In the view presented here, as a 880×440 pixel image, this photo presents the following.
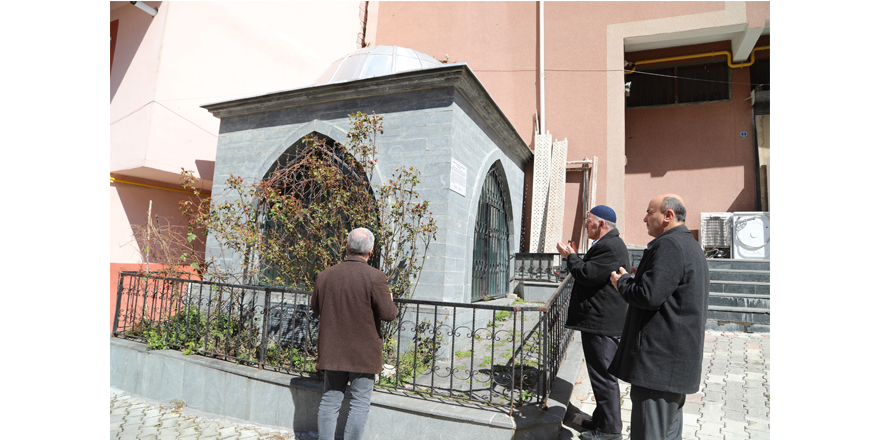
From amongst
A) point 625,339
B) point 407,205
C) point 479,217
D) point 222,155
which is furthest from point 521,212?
point 625,339

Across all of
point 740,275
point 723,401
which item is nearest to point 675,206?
point 723,401

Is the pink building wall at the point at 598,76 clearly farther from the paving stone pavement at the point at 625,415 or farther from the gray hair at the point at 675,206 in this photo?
the gray hair at the point at 675,206

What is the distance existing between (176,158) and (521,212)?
267 inches

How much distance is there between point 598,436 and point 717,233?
28.8 ft

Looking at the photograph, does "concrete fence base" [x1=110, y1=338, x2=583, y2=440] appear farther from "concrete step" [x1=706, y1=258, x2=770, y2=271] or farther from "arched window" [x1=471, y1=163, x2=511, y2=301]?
"concrete step" [x1=706, y1=258, x2=770, y2=271]

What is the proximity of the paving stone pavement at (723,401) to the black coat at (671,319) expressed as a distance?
1.29 metres

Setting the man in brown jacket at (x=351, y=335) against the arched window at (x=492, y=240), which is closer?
the man in brown jacket at (x=351, y=335)

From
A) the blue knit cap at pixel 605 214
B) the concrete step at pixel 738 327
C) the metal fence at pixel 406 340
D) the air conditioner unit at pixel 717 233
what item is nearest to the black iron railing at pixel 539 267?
the metal fence at pixel 406 340

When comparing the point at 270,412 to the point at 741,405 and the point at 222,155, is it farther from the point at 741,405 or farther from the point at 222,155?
the point at 222,155

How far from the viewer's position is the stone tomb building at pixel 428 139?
586 centimetres

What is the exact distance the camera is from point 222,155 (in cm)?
775

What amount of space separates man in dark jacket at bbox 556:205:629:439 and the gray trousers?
1.60m

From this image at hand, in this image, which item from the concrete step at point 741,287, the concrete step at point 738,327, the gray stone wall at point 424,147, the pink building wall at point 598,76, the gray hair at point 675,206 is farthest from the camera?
the pink building wall at point 598,76

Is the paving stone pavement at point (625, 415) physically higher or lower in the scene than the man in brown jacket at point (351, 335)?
lower
